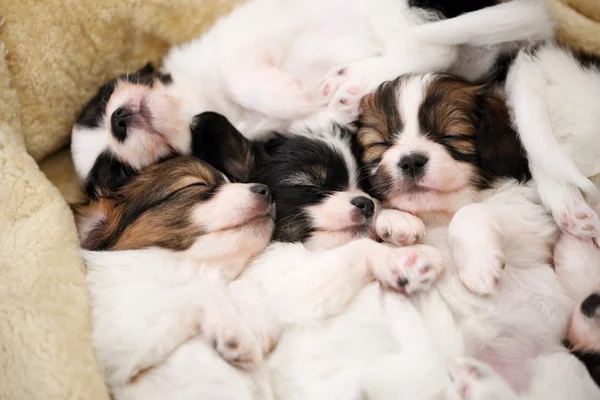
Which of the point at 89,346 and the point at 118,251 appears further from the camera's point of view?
the point at 118,251

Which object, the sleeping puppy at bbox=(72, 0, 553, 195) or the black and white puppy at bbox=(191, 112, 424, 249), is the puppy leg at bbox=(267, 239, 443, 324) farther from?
the sleeping puppy at bbox=(72, 0, 553, 195)

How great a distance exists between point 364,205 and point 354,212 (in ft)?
0.14

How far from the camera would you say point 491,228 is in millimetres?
1835

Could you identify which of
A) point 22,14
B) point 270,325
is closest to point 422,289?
point 270,325

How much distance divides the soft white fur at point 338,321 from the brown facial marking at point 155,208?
0.08 meters

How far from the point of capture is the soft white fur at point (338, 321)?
1636 millimetres

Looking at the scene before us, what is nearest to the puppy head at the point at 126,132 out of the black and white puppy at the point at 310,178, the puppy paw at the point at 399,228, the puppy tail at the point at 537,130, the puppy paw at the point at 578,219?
the black and white puppy at the point at 310,178

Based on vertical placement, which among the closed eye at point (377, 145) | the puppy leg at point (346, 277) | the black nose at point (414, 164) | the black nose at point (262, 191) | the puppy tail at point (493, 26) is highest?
the puppy tail at point (493, 26)

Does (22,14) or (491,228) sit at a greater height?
(22,14)

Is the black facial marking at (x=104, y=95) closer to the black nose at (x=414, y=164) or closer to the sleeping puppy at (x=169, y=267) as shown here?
the sleeping puppy at (x=169, y=267)

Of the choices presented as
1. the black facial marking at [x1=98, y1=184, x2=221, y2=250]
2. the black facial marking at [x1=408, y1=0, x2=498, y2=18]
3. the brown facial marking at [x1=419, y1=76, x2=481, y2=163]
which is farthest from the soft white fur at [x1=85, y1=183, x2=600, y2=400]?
the black facial marking at [x1=408, y1=0, x2=498, y2=18]

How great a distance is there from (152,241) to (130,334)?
1.12ft

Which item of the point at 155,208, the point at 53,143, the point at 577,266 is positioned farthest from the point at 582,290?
the point at 53,143

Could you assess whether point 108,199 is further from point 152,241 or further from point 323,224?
point 323,224
